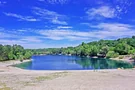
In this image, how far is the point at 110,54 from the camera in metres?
164

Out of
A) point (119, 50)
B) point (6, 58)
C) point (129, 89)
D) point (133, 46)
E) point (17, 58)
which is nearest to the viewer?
point (129, 89)

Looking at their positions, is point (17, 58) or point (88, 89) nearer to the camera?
point (88, 89)

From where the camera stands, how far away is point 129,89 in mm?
28375

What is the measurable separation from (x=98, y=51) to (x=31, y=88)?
16944 centimetres

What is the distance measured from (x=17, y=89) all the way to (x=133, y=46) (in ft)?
565

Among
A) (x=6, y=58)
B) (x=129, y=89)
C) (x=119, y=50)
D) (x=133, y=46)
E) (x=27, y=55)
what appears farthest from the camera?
(x=133, y=46)

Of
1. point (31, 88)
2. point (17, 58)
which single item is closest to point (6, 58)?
point (17, 58)

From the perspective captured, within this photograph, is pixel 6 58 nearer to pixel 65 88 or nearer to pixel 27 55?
pixel 27 55

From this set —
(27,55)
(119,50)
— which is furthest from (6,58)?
(119,50)

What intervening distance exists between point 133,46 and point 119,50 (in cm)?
2319

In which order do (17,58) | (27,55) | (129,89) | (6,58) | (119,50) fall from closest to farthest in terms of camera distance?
1. (129,89)
2. (6,58)
3. (17,58)
4. (27,55)
5. (119,50)

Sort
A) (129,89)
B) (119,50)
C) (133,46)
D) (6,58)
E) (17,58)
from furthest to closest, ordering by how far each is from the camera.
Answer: (133,46), (119,50), (17,58), (6,58), (129,89)

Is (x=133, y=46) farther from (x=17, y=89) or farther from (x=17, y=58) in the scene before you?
(x=17, y=89)

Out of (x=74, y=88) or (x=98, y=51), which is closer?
(x=74, y=88)
